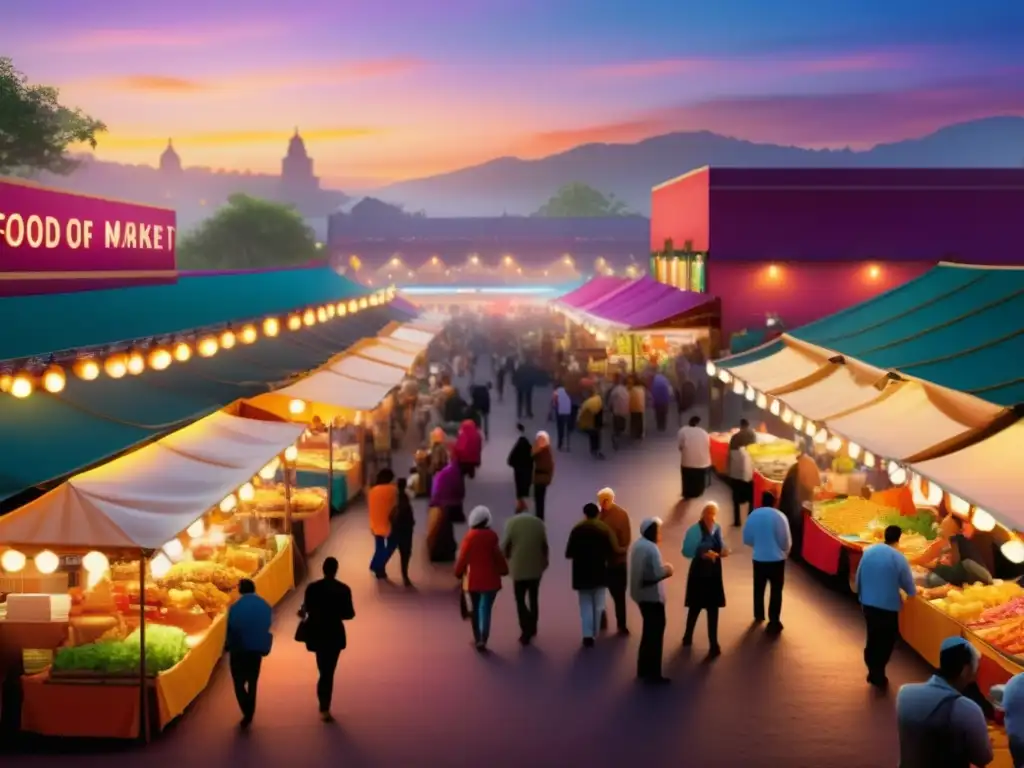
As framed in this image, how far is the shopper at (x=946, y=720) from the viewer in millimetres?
6469

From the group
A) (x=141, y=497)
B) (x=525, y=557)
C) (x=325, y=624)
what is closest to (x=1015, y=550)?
(x=525, y=557)

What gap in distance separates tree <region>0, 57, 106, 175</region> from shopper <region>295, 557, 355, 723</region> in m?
66.7

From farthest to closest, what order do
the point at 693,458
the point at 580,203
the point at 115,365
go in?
the point at 580,203 → the point at 693,458 → the point at 115,365

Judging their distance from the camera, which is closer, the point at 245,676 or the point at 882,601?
the point at 245,676

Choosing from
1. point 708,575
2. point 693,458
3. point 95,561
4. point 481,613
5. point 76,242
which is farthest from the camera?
point 693,458

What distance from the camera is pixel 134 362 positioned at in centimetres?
1241

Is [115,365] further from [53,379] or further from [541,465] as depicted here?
[541,465]

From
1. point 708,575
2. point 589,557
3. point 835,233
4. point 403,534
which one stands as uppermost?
point 835,233

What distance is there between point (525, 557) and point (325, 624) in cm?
238

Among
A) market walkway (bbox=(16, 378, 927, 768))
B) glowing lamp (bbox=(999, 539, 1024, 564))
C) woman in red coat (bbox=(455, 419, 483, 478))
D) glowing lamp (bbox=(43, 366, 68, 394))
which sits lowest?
market walkway (bbox=(16, 378, 927, 768))

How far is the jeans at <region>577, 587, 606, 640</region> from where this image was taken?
11711 mm

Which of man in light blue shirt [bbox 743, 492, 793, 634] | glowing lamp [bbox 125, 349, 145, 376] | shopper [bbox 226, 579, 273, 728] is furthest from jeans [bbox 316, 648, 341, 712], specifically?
man in light blue shirt [bbox 743, 492, 793, 634]

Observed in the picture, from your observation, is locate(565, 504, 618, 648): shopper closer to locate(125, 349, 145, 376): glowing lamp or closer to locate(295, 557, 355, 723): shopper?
locate(295, 557, 355, 723): shopper

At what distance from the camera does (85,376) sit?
11.4 metres
